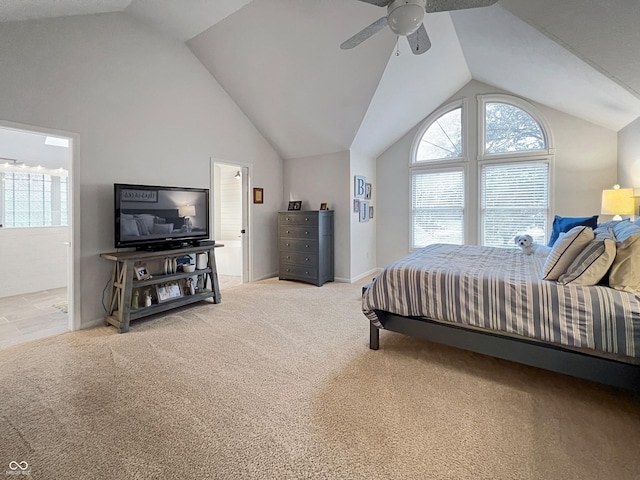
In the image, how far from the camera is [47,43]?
293 cm

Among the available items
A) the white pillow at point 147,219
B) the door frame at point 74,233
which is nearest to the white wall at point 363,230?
the white pillow at point 147,219

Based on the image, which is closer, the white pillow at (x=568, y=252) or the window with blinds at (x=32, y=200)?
the white pillow at (x=568, y=252)

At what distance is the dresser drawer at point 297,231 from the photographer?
200 inches

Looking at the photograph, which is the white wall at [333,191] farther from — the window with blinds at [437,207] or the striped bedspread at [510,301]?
the striped bedspread at [510,301]

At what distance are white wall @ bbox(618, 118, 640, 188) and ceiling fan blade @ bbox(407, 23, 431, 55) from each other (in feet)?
10.2

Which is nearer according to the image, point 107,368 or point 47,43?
point 107,368

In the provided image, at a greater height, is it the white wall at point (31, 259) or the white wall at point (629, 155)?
the white wall at point (629, 155)

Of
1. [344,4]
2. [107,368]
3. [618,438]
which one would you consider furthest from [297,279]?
[618,438]

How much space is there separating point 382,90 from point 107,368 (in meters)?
4.31

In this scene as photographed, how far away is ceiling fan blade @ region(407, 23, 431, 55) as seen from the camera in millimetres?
2557

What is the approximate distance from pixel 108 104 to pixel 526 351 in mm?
4602

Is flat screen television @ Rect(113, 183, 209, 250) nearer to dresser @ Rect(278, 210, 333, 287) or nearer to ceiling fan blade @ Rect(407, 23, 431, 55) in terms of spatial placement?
dresser @ Rect(278, 210, 333, 287)

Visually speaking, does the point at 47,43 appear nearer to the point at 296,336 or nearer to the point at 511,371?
the point at 296,336

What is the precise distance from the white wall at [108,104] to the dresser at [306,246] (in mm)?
1621
